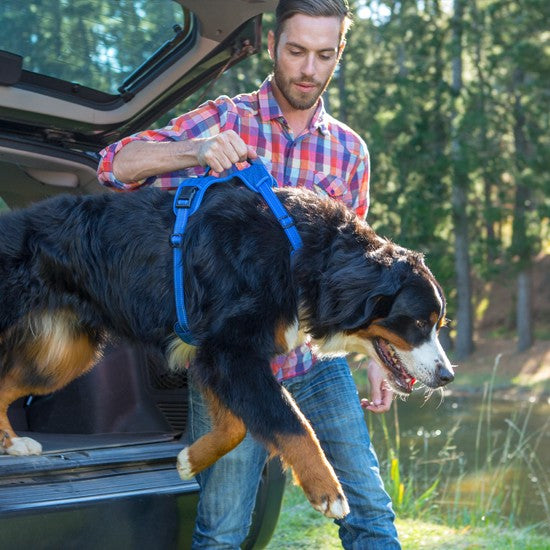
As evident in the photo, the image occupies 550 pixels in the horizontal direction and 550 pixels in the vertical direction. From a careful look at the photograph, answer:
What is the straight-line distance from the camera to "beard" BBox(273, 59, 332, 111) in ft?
11.9

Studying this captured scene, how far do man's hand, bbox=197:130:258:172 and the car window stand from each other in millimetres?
901

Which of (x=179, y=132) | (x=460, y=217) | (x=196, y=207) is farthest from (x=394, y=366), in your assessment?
(x=460, y=217)

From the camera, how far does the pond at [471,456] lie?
6471 mm

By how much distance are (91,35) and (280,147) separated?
1071 millimetres

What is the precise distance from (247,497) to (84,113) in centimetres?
188

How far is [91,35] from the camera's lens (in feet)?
13.4

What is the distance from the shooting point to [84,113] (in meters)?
4.16

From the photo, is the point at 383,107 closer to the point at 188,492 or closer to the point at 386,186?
the point at 386,186

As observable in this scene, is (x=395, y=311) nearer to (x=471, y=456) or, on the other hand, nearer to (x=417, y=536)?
(x=417, y=536)

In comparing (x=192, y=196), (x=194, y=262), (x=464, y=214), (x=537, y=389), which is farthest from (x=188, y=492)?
(x=464, y=214)

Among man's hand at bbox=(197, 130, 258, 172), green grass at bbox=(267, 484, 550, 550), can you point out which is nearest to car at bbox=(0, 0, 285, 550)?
man's hand at bbox=(197, 130, 258, 172)

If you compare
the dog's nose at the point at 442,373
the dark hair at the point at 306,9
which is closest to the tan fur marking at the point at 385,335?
the dog's nose at the point at 442,373

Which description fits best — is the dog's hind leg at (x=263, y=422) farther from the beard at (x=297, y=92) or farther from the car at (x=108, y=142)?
the beard at (x=297, y=92)

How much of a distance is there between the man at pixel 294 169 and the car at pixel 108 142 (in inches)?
6.1
